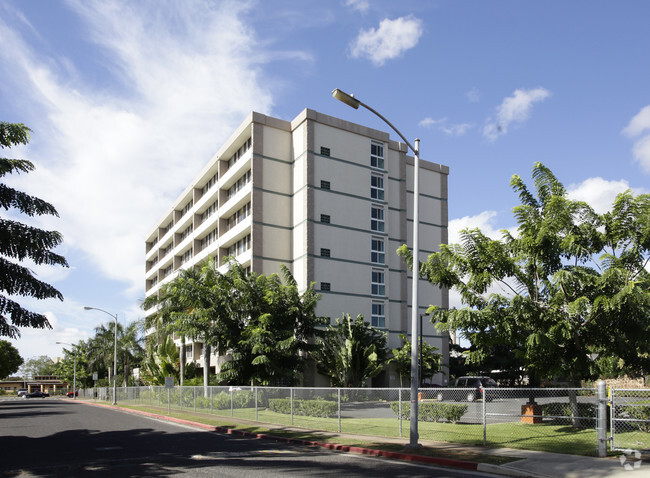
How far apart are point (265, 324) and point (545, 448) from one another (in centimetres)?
2300

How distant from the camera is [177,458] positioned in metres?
14.2

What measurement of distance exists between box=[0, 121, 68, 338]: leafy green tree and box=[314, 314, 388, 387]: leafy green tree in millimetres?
23427

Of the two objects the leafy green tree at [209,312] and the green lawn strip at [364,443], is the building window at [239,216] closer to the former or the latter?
the leafy green tree at [209,312]

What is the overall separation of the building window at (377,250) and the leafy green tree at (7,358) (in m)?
70.6

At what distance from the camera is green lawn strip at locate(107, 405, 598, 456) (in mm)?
14441

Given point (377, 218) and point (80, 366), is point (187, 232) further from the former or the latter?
point (80, 366)

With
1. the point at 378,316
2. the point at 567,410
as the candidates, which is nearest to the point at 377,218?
the point at 378,316

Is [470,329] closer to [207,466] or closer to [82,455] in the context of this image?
[207,466]

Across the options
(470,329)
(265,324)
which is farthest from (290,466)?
(265,324)

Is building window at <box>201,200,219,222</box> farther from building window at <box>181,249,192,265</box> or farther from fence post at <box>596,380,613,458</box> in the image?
fence post at <box>596,380,613,458</box>

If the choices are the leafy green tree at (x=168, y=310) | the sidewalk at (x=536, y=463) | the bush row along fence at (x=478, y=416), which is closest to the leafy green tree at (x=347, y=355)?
the bush row along fence at (x=478, y=416)

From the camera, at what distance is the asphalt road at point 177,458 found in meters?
11.9

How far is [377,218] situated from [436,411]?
28.4m

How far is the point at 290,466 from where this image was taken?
1255 centimetres
